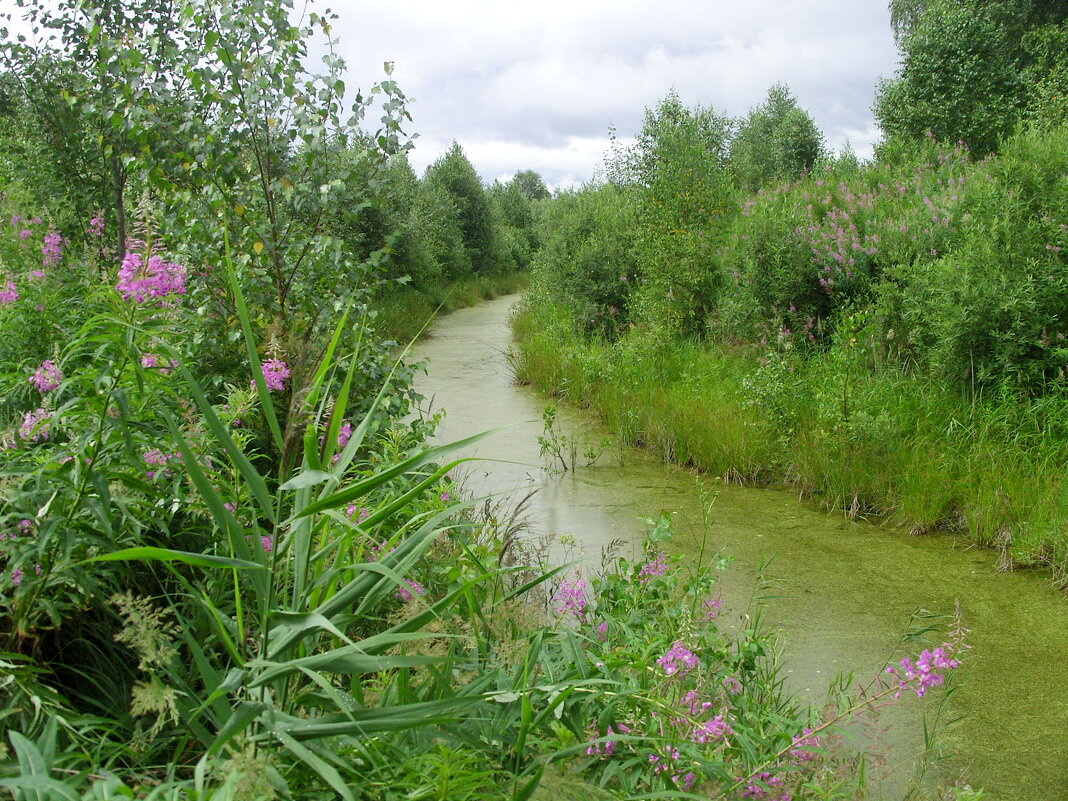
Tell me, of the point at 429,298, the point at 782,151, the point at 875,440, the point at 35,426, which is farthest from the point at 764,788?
the point at 782,151

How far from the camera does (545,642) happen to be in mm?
1896

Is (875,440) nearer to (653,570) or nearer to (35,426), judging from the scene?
(653,570)

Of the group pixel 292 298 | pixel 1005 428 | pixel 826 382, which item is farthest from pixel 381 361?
pixel 1005 428

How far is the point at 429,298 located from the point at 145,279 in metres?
13.5

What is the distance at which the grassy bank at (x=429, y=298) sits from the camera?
12.4 m

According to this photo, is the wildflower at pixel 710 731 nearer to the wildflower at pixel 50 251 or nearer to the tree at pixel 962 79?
the wildflower at pixel 50 251

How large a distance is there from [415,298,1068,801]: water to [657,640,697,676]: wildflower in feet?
1.81

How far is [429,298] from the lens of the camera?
15492mm

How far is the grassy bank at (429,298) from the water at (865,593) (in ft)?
9.58

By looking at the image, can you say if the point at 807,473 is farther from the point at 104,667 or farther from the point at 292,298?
the point at 104,667

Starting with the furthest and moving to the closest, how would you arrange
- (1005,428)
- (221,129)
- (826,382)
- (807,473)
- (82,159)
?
(82,159), (826,382), (807,473), (1005,428), (221,129)

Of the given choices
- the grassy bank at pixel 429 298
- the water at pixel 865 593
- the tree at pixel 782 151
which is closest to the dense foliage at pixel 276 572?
the water at pixel 865 593

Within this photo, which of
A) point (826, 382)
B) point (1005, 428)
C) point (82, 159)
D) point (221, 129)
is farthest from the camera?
point (82, 159)

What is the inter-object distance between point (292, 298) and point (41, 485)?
2.44 meters
